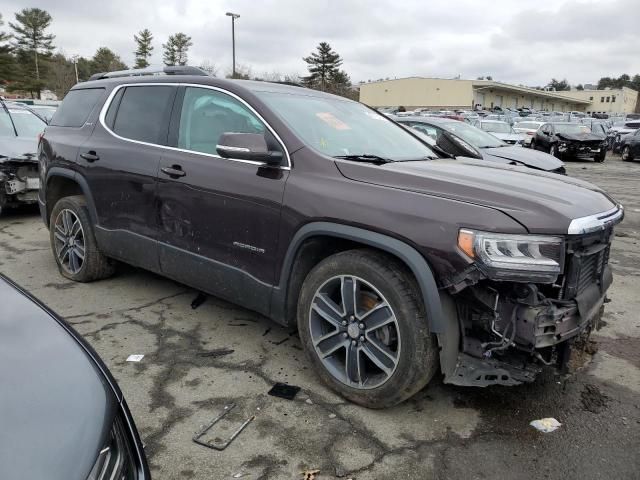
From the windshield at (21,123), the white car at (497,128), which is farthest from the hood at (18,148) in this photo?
the white car at (497,128)

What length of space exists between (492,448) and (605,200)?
1.54 metres

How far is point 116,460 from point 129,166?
2887 millimetres

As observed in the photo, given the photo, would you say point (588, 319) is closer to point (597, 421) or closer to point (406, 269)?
point (597, 421)

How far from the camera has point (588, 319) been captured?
273 centimetres

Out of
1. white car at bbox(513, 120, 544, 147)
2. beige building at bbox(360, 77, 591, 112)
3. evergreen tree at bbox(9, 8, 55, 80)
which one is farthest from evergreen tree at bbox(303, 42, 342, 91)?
white car at bbox(513, 120, 544, 147)

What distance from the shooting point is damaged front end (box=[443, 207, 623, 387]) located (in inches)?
95.7

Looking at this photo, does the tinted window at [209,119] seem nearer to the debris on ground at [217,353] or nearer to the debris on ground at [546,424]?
the debris on ground at [217,353]

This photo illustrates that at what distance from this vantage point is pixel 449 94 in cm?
8294

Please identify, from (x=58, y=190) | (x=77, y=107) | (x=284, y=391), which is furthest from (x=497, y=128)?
(x=284, y=391)

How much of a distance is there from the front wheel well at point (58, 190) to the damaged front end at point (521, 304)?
381cm

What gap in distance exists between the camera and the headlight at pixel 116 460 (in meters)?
1.48

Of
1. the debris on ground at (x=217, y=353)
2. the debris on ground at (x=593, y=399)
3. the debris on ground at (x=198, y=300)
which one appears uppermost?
the debris on ground at (x=198, y=300)

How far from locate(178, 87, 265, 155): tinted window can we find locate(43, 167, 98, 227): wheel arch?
126cm

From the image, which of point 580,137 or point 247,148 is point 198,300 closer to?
point 247,148
